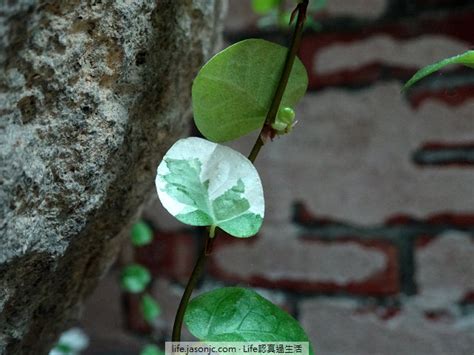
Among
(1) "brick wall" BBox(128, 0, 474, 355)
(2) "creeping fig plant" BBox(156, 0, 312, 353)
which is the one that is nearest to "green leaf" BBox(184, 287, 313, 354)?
(2) "creeping fig plant" BBox(156, 0, 312, 353)

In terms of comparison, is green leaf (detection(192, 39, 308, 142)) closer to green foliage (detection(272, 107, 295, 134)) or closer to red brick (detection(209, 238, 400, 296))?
green foliage (detection(272, 107, 295, 134))

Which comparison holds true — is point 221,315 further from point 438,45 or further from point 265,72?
point 438,45

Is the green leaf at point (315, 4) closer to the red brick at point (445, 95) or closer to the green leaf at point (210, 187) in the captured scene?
the red brick at point (445, 95)

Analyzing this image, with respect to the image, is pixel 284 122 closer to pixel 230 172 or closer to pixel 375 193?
pixel 230 172

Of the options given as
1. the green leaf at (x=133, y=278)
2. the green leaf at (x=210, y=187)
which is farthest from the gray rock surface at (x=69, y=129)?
the green leaf at (x=133, y=278)

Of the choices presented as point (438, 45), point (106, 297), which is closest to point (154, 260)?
point (106, 297)

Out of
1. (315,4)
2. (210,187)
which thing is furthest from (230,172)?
(315,4)
